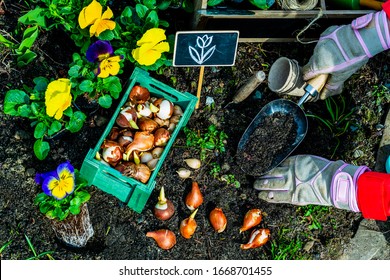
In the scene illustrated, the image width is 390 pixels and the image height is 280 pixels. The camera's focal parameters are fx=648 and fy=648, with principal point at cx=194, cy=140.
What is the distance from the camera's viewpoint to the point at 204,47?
93.4 inches

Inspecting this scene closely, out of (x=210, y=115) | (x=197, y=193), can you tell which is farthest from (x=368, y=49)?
(x=197, y=193)

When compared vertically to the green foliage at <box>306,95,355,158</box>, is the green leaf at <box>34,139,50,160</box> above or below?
below

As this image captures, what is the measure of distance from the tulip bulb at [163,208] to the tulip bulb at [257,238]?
0.34m

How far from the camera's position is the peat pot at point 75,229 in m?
2.54

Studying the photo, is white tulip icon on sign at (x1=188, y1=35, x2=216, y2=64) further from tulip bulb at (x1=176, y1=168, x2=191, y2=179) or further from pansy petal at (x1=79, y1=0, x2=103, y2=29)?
tulip bulb at (x1=176, y1=168, x2=191, y2=179)

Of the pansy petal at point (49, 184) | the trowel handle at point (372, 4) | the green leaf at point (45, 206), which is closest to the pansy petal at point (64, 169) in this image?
the pansy petal at point (49, 184)

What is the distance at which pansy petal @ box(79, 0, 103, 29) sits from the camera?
2375 mm

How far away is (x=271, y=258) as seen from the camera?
108 inches

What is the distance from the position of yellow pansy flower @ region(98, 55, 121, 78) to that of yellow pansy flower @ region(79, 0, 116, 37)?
4.5 inches

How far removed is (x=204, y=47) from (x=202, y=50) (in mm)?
14

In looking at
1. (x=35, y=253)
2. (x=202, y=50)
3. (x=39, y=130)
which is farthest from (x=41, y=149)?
(x=202, y=50)

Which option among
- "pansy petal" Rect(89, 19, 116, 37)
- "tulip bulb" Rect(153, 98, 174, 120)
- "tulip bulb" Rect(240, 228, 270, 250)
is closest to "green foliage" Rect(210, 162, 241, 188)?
"tulip bulb" Rect(240, 228, 270, 250)

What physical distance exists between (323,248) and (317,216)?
0.46 feet

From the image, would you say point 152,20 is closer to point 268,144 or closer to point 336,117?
point 268,144
